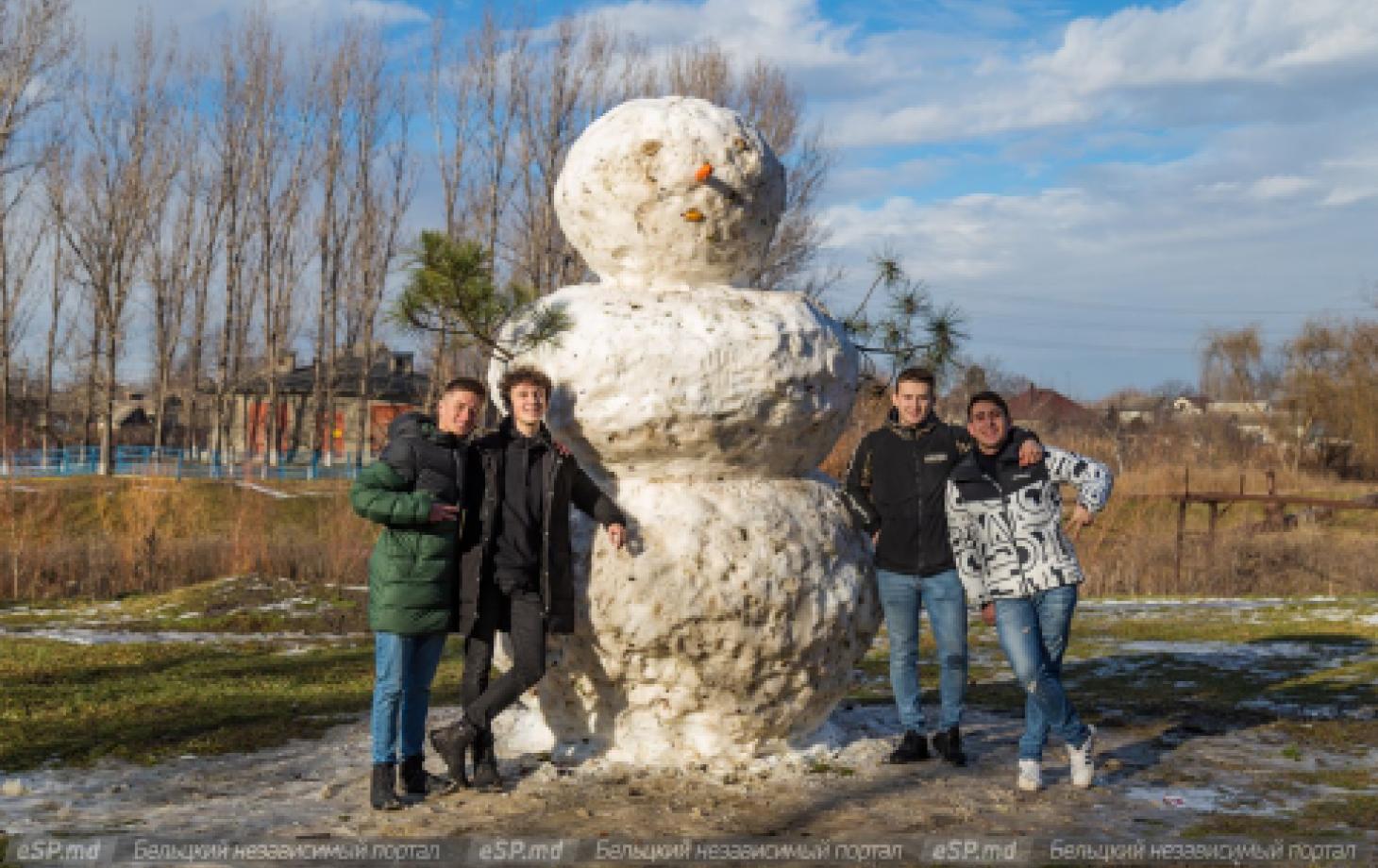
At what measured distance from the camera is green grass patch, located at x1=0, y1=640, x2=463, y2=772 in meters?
5.97

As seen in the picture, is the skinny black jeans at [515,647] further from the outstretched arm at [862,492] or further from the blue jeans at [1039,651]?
the blue jeans at [1039,651]

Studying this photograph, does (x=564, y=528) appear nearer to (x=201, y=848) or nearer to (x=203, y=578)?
(x=201, y=848)

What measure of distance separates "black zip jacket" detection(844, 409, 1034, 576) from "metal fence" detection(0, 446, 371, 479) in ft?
79.5

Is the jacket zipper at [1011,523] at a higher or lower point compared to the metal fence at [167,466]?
higher

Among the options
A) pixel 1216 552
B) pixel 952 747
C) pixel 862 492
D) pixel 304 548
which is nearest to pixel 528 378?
pixel 862 492

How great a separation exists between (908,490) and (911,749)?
3.72 ft

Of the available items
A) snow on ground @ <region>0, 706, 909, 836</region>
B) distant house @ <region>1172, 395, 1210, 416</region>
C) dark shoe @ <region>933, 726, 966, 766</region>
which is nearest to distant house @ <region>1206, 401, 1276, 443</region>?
distant house @ <region>1172, 395, 1210, 416</region>

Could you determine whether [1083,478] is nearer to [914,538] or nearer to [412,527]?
[914,538]

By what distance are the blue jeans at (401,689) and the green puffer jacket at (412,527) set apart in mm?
85

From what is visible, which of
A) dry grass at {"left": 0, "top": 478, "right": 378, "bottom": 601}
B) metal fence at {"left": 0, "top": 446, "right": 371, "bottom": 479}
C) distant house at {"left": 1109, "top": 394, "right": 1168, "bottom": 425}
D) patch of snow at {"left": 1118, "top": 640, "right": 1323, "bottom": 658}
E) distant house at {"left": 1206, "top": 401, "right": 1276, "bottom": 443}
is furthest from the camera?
distant house at {"left": 1109, "top": 394, "right": 1168, "bottom": 425}

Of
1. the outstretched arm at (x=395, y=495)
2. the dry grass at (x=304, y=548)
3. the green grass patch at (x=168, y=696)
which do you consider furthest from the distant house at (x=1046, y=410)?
the outstretched arm at (x=395, y=495)

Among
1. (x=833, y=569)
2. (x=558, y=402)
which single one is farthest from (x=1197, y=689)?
(x=558, y=402)

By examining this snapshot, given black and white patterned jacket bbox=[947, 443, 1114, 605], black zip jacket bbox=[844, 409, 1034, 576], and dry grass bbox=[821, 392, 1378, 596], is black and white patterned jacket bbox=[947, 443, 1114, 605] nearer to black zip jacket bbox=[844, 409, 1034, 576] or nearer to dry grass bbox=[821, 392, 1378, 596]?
black zip jacket bbox=[844, 409, 1034, 576]

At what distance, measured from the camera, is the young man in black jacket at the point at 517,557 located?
15.4ft
